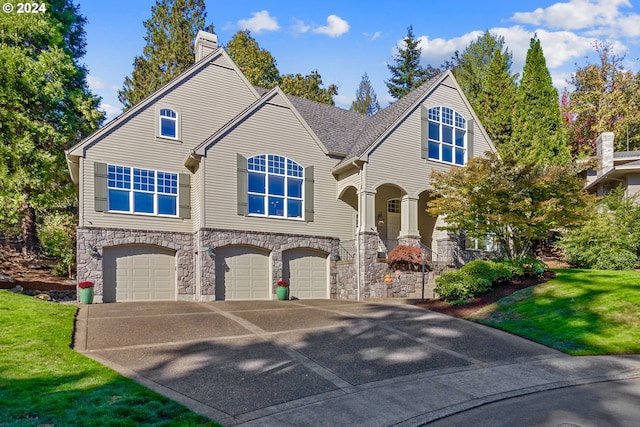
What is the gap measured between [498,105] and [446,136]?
14.0 m

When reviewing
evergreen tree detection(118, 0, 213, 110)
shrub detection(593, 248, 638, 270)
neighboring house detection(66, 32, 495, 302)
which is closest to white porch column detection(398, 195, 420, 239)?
neighboring house detection(66, 32, 495, 302)

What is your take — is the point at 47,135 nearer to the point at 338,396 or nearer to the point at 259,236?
the point at 259,236

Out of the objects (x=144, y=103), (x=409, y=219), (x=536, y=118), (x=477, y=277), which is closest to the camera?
(x=477, y=277)

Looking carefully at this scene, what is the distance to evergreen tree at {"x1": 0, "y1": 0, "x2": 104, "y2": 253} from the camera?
62.0 ft

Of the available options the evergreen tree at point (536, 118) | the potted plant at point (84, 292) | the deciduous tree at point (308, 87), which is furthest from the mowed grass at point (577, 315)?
→ the deciduous tree at point (308, 87)

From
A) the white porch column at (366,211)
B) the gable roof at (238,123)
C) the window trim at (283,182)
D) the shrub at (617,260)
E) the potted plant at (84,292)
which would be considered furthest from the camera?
the shrub at (617,260)

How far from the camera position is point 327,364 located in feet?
26.3

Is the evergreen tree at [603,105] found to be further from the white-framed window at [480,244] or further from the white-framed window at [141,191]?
the white-framed window at [141,191]

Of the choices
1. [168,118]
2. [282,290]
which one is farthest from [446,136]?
[168,118]

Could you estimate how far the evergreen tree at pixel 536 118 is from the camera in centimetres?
2869

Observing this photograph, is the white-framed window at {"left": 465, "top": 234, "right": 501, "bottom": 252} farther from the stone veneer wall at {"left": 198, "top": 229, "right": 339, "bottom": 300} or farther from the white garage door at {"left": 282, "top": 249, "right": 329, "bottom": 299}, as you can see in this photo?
the white garage door at {"left": 282, "top": 249, "right": 329, "bottom": 299}

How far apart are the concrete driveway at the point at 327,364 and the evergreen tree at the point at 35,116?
404 inches

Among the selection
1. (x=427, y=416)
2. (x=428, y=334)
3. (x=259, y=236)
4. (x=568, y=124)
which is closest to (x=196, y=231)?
(x=259, y=236)

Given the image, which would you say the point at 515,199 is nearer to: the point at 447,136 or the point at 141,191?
the point at 447,136
